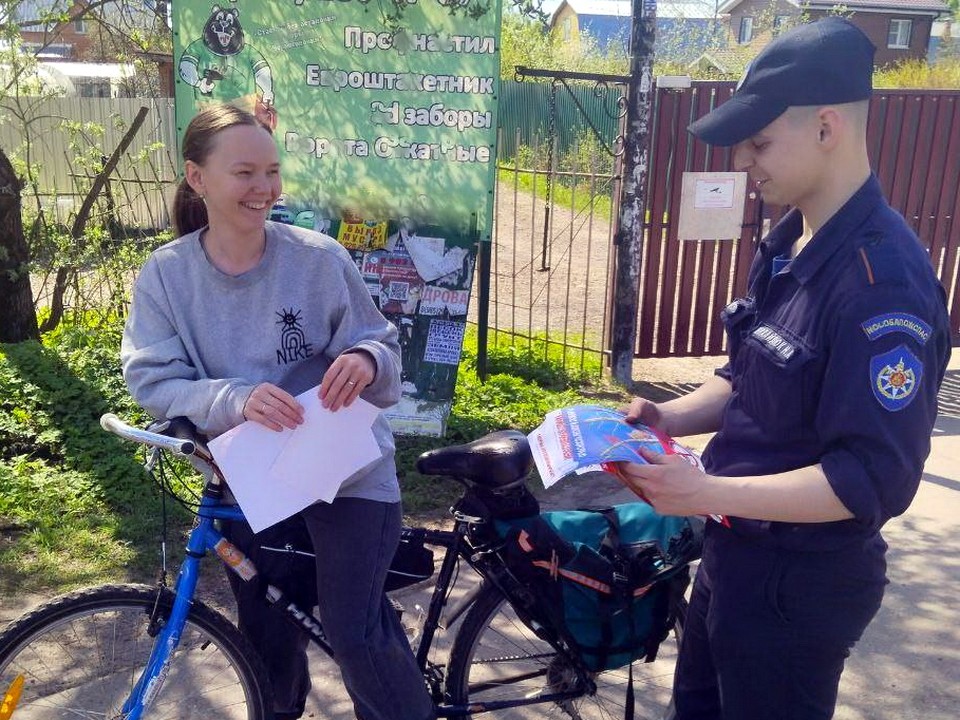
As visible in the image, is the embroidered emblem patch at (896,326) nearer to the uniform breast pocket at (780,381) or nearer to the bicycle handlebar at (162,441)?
the uniform breast pocket at (780,381)

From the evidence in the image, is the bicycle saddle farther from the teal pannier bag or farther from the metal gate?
the metal gate

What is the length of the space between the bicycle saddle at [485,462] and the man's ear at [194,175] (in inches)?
35.2

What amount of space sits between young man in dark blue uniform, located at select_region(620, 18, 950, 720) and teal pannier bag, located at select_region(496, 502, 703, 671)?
0.49 metres

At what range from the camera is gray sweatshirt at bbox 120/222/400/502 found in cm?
217

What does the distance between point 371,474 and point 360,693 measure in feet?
1.86

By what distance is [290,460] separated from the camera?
2123mm

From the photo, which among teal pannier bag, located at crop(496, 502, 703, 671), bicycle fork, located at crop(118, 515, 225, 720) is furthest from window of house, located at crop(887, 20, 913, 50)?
bicycle fork, located at crop(118, 515, 225, 720)

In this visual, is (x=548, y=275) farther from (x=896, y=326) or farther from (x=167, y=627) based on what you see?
(x=896, y=326)

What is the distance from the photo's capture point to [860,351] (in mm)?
1625

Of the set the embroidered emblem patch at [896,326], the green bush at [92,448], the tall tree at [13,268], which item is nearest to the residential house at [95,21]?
the tall tree at [13,268]

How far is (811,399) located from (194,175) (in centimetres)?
150

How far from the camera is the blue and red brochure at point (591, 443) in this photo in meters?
1.87

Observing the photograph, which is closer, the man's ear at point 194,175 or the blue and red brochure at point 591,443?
the blue and red brochure at point 591,443


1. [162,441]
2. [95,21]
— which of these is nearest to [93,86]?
[95,21]
